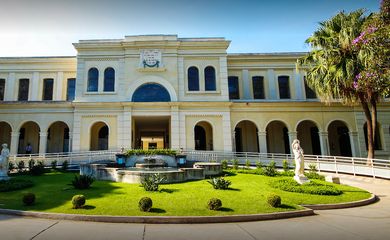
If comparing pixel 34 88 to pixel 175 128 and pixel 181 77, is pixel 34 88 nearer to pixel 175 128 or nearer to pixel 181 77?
pixel 181 77

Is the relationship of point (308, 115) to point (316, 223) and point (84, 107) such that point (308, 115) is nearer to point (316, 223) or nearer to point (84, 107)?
point (316, 223)

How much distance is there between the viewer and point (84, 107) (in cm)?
2486

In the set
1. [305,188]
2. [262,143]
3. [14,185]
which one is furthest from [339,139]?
[14,185]

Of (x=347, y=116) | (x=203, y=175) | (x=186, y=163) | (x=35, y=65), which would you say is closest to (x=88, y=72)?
(x=35, y=65)

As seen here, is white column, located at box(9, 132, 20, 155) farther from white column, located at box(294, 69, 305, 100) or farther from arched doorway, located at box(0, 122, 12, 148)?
white column, located at box(294, 69, 305, 100)

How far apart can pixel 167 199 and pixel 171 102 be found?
15.4m

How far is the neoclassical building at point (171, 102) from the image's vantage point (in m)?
24.9

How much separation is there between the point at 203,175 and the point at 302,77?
63.9 ft

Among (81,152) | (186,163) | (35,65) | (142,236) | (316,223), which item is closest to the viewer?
(142,236)

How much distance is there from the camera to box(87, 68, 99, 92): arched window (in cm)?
2578

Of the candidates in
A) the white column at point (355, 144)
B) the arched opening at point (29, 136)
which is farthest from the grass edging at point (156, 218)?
the arched opening at point (29, 136)

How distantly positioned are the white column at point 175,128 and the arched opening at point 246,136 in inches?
302

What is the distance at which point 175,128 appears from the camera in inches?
971

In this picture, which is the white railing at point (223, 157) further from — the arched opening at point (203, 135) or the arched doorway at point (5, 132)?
the arched doorway at point (5, 132)
